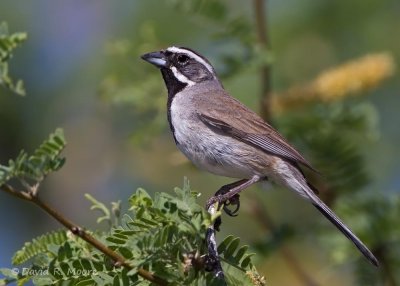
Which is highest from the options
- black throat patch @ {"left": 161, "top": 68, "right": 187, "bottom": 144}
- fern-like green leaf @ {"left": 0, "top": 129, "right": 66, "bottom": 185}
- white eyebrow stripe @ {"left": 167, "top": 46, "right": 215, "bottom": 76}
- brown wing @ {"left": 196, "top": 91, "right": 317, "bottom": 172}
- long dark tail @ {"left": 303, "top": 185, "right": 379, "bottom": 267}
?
white eyebrow stripe @ {"left": 167, "top": 46, "right": 215, "bottom": 76}

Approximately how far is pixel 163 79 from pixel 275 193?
4.81ft

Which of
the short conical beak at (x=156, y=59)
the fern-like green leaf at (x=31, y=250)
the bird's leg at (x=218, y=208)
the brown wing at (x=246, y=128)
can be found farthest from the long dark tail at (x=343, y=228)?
the fern-like green leaf at (x=31, y=250)

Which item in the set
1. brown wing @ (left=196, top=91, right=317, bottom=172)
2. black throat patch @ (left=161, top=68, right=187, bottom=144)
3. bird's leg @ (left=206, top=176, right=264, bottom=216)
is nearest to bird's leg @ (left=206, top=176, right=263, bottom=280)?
bird's leg @ (left=206, top=176, right=264, bottom=216)

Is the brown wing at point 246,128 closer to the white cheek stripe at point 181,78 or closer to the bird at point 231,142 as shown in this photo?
the bird at point 231,142

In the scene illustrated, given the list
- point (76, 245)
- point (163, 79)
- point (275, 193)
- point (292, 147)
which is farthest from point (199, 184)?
point (76, 245)

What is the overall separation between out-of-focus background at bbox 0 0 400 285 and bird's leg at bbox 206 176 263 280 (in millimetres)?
382

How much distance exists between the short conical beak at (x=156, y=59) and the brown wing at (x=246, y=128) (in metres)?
0.41

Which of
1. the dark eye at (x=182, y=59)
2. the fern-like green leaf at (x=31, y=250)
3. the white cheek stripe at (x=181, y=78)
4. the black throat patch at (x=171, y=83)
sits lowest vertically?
the fern-like green leaf at (x=31, y=250)

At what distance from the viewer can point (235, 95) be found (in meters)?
6.77

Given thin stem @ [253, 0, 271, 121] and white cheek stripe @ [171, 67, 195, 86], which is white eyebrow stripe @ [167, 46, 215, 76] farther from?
thin stem @ [253, 0, 271, 121]

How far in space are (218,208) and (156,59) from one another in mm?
2108

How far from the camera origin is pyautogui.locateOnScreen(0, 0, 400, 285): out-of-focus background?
5730mm

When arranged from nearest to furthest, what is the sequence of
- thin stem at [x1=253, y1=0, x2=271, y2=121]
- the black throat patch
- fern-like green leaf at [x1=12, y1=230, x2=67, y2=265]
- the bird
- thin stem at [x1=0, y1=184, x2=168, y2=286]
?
thin stem at [x1=0, y1=184, x2=168, y2=286] → fern-like green leaf at [x1=12, y1=230, x2=67, y2=265] → the bird → thin stem at [x1=253, y1=0, x2=271, y2=121] → the black throat patch

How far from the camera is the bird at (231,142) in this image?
5.33m
